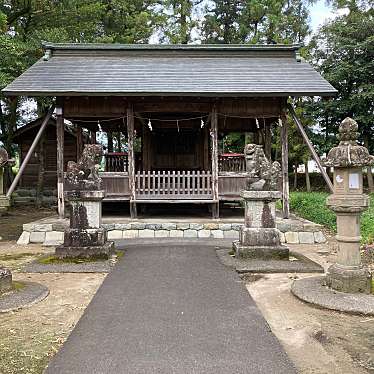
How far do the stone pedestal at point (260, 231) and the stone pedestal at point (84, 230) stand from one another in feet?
9.30

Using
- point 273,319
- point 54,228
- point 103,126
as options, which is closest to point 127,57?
point 103,126

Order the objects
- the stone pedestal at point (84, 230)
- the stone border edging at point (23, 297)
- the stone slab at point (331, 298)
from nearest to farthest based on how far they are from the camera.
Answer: the stone slab at point (331, 298) < the stone border edging at point (23, 297) < the stone pedestal at point (84, 230)

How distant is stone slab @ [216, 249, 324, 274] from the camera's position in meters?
6.89

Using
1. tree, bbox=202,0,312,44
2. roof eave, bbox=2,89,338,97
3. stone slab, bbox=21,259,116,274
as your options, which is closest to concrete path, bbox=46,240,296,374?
stone slab, bbox=21,259,116,274

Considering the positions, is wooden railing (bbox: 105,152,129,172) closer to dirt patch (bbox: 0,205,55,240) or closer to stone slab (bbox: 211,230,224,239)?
dirt patch (bbox: 0,205,55,240)

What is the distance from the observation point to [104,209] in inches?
552

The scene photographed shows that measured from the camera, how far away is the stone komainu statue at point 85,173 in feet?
26.5

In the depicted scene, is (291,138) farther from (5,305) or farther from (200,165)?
(5,305)

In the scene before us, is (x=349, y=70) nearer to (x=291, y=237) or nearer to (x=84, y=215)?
(x=291, y=237)

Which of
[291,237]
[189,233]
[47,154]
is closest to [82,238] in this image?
[189,233]

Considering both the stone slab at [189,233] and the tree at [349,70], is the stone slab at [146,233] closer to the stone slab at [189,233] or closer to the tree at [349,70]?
the stone slab at [189,233]

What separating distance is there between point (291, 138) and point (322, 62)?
180 inches

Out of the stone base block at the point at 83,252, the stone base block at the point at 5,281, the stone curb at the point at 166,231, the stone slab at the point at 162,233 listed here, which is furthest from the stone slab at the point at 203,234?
the stone base block at the point at 5,281

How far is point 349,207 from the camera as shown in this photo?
5418 millimetres
